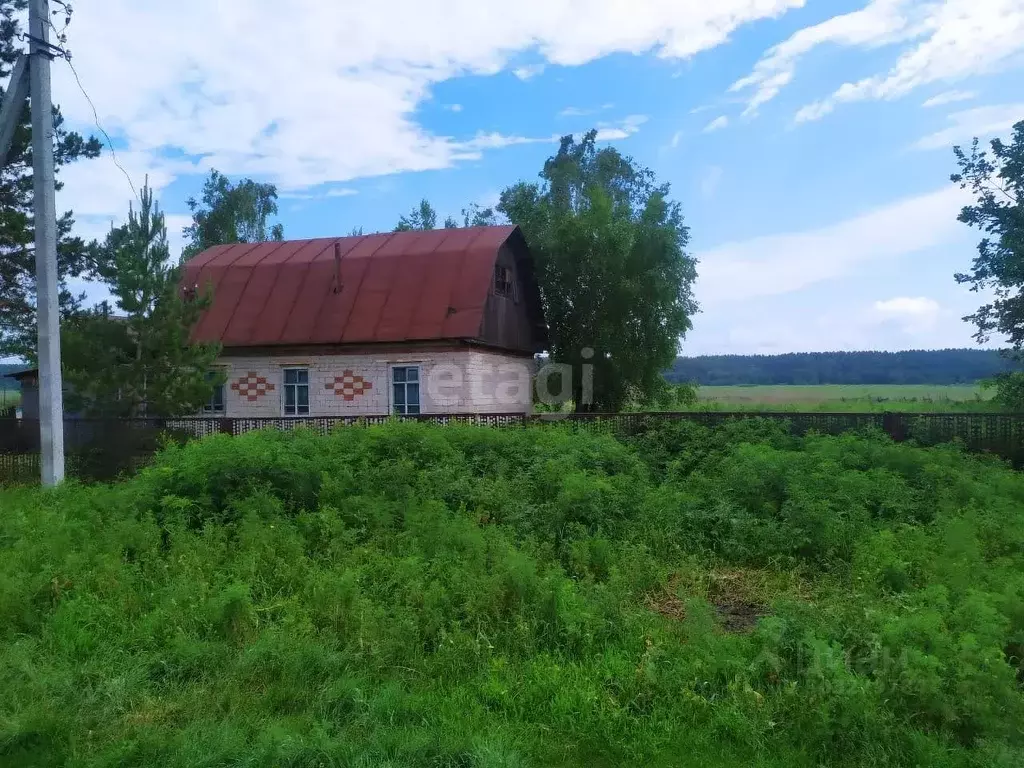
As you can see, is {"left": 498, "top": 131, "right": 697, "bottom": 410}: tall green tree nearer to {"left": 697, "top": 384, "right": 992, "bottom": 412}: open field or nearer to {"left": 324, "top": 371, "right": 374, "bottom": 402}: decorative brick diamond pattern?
{"left": 697, "top": 384, "right": 992, "bottom": 412}: open field

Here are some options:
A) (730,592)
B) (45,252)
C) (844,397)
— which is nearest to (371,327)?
(45,252)

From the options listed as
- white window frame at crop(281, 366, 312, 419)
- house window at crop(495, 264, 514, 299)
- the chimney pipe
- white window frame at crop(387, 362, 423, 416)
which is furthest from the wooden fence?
house window at crop(495, 264, 514, 299)

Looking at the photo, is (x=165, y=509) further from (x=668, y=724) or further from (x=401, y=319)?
(x=401, y=319)

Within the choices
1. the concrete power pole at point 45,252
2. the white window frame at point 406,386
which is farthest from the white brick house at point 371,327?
the concrete power pole at point 45,252

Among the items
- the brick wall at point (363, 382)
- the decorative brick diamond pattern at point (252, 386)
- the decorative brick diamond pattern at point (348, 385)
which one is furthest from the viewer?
the decorative brick diamond pattern at point (252, 386)

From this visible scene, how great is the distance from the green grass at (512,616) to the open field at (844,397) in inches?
572

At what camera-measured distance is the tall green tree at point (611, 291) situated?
72.8 ft

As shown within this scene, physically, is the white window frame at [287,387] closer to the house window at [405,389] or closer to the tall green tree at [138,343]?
the house window at [405,389]

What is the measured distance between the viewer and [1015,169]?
16047mm

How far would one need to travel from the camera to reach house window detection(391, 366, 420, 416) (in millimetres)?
17797

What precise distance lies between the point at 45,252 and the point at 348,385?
27.4ft

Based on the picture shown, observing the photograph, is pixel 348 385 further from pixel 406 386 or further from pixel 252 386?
pixel 252 386

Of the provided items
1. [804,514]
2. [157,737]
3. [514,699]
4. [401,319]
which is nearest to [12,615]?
[157,737]

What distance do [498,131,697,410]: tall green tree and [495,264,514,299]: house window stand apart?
3.03 meters
